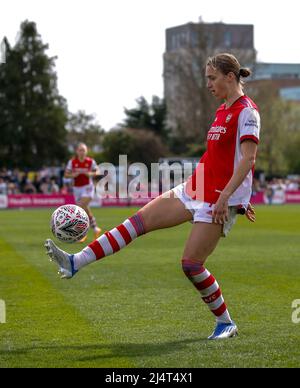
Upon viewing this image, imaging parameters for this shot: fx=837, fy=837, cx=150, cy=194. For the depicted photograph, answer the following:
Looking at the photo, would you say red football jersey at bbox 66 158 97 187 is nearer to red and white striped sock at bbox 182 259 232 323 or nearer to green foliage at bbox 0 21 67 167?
red and white striped sock at bbox 182 259 232 323

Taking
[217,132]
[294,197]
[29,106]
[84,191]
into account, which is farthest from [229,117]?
[29,106]

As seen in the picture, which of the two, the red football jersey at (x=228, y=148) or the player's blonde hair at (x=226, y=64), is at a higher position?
the player's blonde hair at (x=226, y=64)

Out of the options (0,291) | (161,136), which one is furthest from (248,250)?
(161,136)

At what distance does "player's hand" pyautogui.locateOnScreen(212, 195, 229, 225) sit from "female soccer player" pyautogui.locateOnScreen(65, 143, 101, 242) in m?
14.6

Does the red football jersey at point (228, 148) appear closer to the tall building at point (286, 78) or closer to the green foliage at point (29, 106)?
the green foliage at point (29, 106)

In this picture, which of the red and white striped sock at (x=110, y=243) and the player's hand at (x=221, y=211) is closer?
the player's hand at (x=221, y=211)

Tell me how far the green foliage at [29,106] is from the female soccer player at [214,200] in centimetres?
7513

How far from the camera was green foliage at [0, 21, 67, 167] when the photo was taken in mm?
82062

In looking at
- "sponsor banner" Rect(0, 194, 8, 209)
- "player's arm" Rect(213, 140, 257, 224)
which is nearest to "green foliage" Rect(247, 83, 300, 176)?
"sponsor banner" Rect(0, 194, 8, 209)

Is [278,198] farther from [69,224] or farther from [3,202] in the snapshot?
[69,224]

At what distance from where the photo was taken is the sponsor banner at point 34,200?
48156 mm

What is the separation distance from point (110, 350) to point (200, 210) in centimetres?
147

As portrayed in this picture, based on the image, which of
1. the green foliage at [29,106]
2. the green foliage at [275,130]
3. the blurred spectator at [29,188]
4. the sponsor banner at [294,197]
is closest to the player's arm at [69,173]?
the blurred spectator at [29,188]

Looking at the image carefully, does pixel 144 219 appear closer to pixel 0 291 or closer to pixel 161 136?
pixel 0 291
